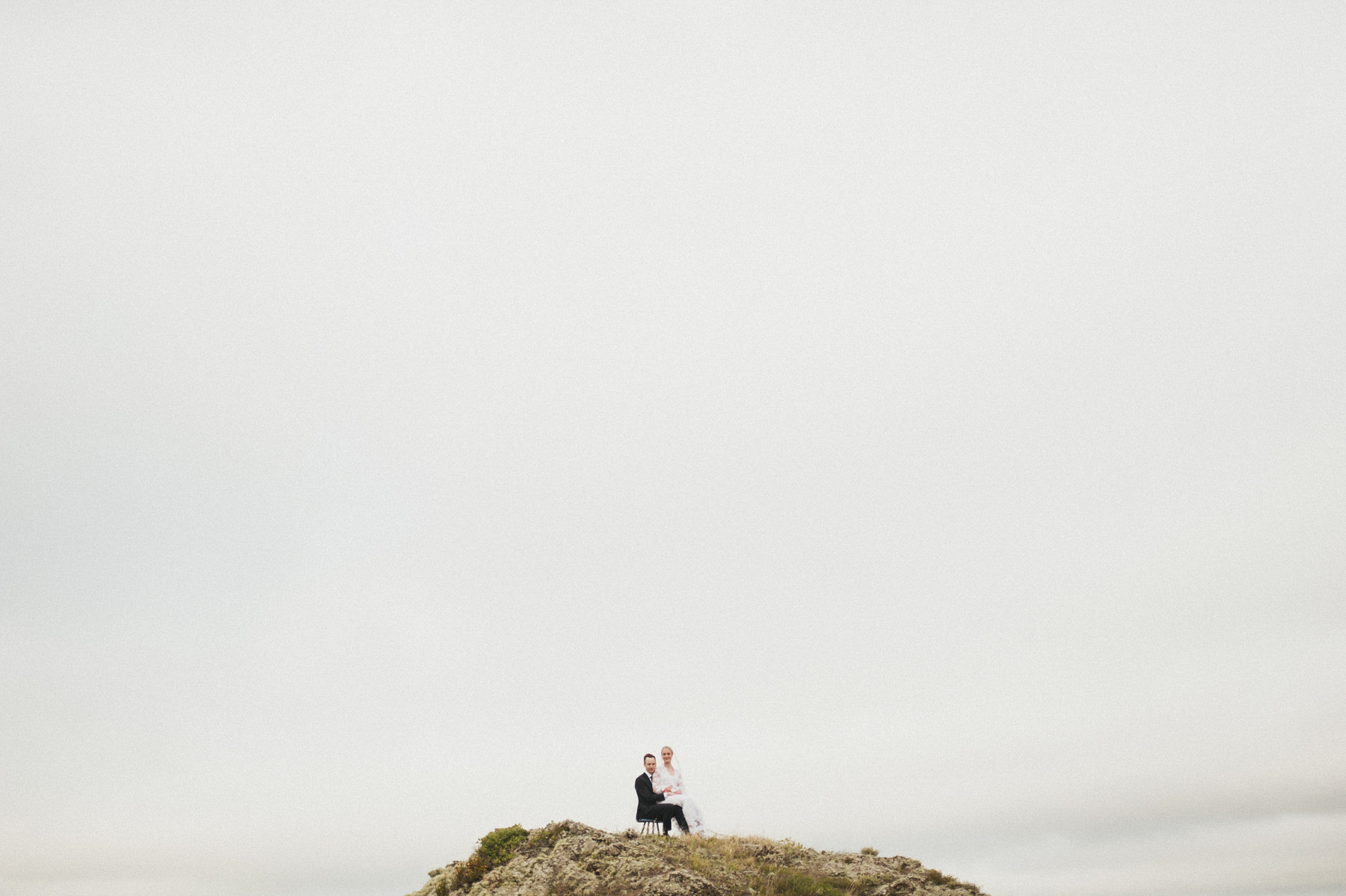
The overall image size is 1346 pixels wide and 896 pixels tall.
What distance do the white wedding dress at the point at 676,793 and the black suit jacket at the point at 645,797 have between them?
187mm

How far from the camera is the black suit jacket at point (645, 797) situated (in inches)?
1168

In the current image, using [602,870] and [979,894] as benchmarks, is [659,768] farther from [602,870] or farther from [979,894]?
[979,894]

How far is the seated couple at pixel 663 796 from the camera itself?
29719 millimetres

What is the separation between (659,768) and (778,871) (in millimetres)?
4708

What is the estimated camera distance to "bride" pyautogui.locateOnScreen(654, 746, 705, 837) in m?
29.8

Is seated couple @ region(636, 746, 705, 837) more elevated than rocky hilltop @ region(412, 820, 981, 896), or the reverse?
seated couple @ region(636, 746, 705, 837)

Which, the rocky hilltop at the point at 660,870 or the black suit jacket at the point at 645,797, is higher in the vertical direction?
the black suit jacket at the point at 645,797

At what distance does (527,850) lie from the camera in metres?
28.4

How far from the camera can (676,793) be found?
30125 millimetres

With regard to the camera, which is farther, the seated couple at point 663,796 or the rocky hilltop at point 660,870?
the seated couple at point 663,796

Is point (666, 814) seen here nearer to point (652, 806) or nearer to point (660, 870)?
point (652, 806)

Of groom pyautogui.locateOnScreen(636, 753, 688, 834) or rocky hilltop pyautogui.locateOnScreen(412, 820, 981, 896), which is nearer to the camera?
rocky hilltop pyautogui.locateOnScreen(412, 820, 981, 896)

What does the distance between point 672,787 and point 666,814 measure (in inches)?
33.1

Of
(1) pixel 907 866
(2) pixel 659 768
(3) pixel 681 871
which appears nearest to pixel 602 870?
(3) pixel 681 871
